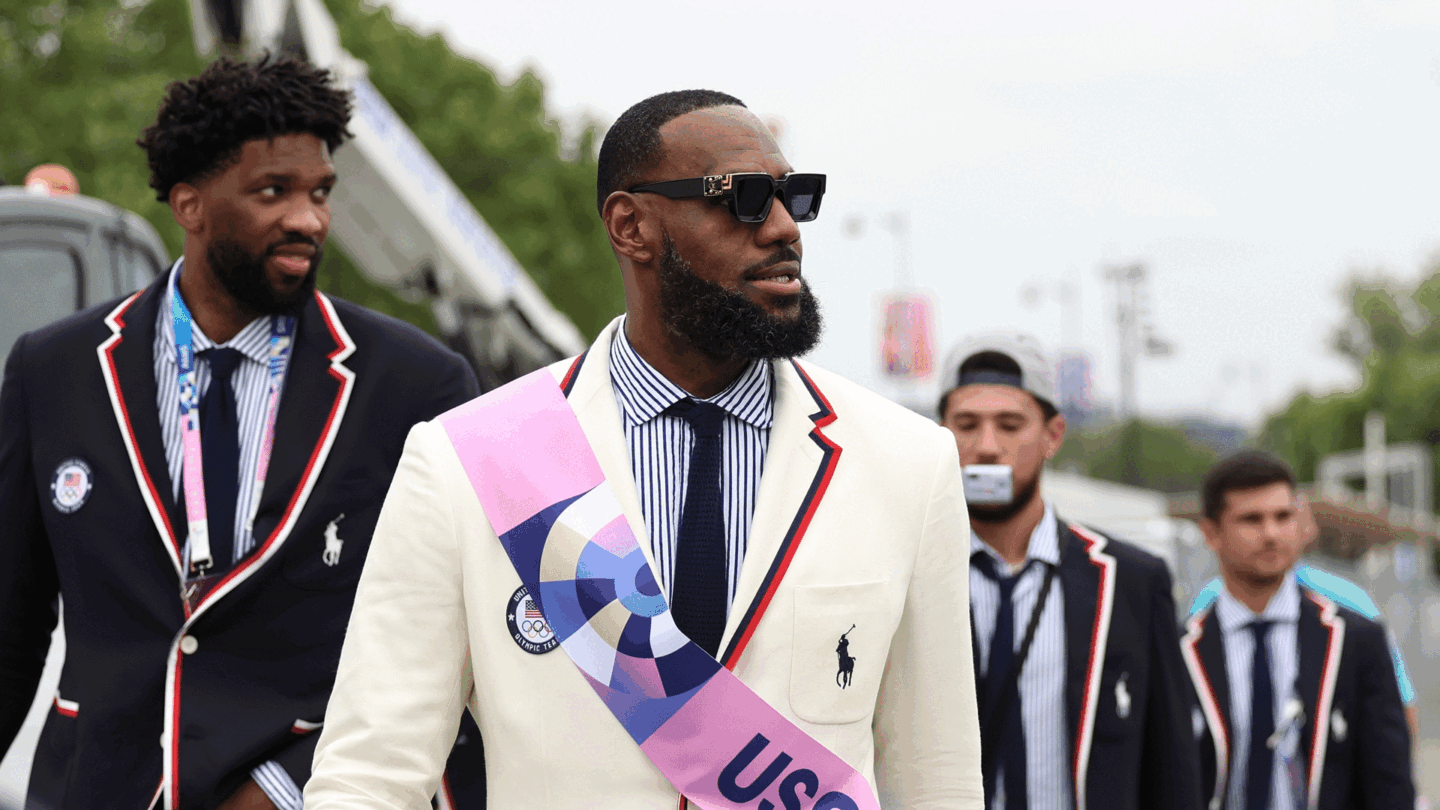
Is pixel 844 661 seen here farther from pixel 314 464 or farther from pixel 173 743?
pixel 173 743

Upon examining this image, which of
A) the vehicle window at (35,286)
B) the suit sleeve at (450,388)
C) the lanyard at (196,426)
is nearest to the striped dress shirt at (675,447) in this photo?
the suit sleeve at (450,388)

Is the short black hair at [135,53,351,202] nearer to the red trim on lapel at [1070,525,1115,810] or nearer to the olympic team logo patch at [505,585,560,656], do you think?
the olympic team logo patch at [505,585,560,656]

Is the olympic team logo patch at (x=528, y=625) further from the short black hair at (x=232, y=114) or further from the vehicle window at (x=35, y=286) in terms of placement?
the vehicle window at (x=35, y=286)

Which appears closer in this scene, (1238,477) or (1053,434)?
(1053,434)

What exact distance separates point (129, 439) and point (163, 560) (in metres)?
0.25

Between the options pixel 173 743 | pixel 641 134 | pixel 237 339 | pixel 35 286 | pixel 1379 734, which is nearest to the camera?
pixel 641 134

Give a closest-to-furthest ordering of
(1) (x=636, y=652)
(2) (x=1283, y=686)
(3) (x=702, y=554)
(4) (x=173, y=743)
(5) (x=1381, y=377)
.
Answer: (1) (x=636, y=652), (3) (x=702, y=554), (4) (x=173, y=743), (2) (x=1283, y=686), (5) (x=1381, y=377)

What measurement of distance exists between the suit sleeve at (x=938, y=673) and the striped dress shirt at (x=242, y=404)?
1244mm

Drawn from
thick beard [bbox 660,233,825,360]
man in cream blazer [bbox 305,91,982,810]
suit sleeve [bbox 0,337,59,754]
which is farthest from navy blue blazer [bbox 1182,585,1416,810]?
suit sleeve [bbox 0,337,59,754]

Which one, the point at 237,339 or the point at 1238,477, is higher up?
the point at 237,339

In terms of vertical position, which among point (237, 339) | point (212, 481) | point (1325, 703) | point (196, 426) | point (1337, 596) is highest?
point (237, 339)

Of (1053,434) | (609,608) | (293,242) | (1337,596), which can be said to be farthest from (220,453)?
(1337,596)

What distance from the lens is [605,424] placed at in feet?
7.14

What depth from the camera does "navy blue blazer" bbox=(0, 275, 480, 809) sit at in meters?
2.76
